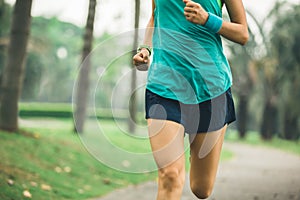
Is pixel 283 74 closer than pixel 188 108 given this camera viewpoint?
No

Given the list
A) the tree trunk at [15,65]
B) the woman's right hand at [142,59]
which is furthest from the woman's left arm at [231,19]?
the tree trunk at [15,65]

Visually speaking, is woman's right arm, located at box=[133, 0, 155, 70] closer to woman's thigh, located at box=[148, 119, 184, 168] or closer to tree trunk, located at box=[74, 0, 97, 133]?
woman's thigh, located at box=[148, 119, 184, 168]

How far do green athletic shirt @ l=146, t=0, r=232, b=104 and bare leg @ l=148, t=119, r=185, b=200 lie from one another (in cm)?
18

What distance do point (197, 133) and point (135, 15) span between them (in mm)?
14443

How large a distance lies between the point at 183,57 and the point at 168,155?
55 centimetres

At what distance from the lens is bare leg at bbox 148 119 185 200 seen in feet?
9.52

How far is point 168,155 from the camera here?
297cm

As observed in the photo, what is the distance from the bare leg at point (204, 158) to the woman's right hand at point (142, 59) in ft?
1.68

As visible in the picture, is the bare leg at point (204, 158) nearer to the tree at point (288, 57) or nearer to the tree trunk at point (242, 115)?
the tree at point (288, 57)

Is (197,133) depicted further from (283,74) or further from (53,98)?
(53,98)

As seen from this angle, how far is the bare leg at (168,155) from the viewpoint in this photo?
2.90 m

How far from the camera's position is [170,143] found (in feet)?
9.83

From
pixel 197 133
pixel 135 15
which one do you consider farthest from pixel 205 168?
pixel 135 15

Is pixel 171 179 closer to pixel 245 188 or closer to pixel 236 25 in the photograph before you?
pixel 236 25
